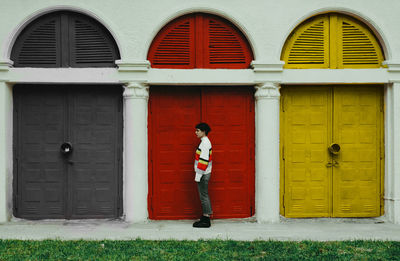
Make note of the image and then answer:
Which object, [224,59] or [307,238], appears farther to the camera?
[224,59]

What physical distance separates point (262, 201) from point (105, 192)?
9.74 feet

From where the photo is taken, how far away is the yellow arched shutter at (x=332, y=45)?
7832mm

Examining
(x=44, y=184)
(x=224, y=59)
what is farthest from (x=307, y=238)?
(x=44, y=184)

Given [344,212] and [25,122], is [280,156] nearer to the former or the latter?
[344,212]

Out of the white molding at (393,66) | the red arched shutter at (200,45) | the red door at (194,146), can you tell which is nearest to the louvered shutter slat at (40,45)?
the red arched shutter at (200,45)

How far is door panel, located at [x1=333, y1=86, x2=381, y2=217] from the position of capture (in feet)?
26.0

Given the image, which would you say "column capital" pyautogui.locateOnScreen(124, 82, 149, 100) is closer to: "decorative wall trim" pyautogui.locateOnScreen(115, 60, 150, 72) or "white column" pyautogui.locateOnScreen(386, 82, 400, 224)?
"decorative wall trim" pyautogui.locateOnScreen(115, 60, 150, 72)

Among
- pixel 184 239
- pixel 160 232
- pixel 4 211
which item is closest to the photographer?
pixel 184 239

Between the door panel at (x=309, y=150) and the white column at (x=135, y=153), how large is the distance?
2.76 m

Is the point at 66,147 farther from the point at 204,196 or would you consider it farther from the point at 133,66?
the point at 204,196

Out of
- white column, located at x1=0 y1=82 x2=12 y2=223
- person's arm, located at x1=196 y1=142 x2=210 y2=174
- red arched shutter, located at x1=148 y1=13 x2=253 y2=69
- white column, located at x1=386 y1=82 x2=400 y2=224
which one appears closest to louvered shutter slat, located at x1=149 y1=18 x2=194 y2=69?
red arched shutter, located at x1=148 y1=13 x2=253 y2=69

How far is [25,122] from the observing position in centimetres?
782

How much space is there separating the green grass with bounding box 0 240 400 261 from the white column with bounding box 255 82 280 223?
1.39 metres

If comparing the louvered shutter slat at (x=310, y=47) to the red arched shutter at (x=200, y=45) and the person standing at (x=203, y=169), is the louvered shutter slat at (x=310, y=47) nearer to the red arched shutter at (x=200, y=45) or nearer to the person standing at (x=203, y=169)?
the red arched shutter at (x=200, y=45)
